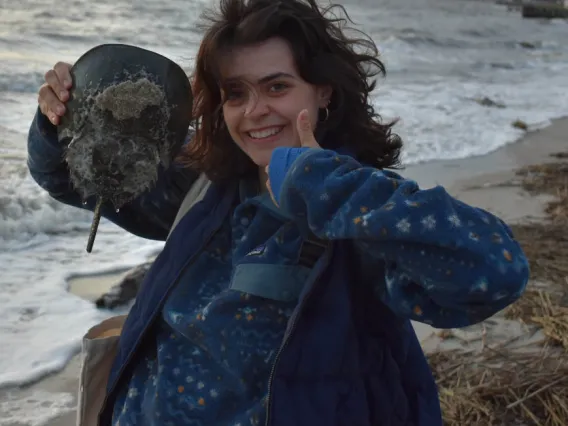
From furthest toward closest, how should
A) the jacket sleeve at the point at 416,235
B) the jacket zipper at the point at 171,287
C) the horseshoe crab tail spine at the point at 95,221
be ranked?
the horseshoe crab tail spine at the point at 95,221 → the jacket zipper at the point at 171,287 → the jacket sleeve at the point at 416,235

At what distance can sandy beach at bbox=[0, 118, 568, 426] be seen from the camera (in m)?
3.03

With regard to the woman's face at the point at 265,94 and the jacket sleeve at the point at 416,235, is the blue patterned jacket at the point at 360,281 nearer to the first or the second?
the jacket sleeve at the point at 416,235

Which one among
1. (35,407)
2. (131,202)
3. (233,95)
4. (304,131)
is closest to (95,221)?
(131,202)

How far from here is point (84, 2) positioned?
2031 cm

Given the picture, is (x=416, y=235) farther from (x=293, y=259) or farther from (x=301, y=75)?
(x=301, y=75)

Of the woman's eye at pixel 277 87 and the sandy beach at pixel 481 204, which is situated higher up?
the woman's eye at pixel 277 87

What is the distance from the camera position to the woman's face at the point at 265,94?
167 centimetres

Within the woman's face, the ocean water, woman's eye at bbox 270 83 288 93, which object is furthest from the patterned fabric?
the ocean water

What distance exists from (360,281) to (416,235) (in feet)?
0.98

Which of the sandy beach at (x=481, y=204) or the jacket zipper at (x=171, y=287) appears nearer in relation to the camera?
the jacket zipper at (x=171, y=287)

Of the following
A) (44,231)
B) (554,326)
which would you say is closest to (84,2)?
(44,231)

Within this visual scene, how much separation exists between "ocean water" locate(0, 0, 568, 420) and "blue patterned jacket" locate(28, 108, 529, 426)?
107 cm

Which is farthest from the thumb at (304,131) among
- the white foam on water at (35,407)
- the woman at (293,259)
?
the white foam on water at (35,407)

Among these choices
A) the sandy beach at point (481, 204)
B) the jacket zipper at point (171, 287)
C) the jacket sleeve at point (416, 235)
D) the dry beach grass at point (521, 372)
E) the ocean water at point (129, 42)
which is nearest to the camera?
the jacket sleeve at point (416, 235)
